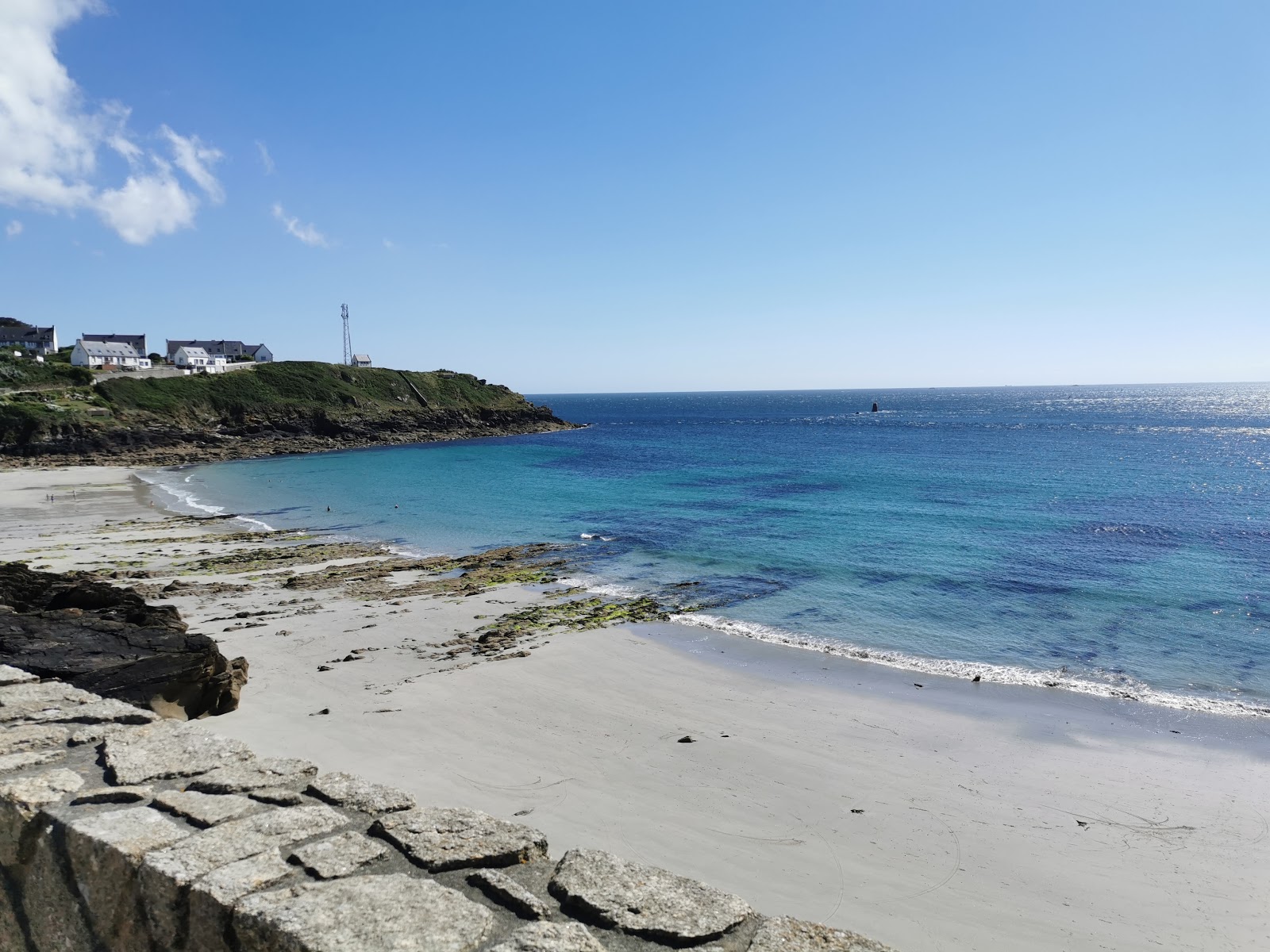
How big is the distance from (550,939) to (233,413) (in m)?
97.2

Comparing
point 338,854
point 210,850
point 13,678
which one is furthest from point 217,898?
point 13,678

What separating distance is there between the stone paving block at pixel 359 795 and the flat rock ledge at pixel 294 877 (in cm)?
1

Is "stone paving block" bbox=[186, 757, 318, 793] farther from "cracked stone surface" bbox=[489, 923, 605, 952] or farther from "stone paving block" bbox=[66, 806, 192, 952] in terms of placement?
"cracked stone surface" bbox=[489, 923, 605, 952]

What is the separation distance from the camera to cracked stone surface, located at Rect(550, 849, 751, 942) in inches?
138

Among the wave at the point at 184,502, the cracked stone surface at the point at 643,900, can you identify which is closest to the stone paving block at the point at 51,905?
the cracked stone surface at the point at 643,900

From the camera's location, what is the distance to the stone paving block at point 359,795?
4.43 m

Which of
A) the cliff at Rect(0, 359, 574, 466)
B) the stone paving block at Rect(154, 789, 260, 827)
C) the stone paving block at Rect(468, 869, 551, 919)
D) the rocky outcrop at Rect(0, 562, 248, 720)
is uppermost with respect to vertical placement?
the cliff at Rect(0, 359, 574, 466)

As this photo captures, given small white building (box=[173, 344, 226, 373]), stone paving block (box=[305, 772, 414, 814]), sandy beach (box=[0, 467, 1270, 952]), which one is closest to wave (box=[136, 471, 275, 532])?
sandy beach (box=[0, 467, 1270, 952])

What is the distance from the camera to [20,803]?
161 inches

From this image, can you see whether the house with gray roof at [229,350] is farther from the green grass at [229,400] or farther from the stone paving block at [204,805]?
the stone paving block at [204,805]

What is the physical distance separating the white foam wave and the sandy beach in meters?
0.57

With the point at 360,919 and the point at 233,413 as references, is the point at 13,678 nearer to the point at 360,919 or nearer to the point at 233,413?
the point at 360,919

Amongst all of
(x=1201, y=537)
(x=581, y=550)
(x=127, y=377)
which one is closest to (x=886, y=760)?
(x=581, y=550)

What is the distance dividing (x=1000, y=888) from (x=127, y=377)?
98.7 meters
